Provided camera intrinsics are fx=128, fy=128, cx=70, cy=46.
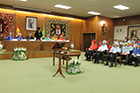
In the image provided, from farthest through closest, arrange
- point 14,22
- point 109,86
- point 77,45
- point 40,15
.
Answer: point 77,45, point 40,15, point 14,22, point 109,86

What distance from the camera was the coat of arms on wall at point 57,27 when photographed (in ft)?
34.4

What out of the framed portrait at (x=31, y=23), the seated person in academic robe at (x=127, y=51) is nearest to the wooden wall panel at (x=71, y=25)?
the framed portrait at (x=31, y=23)

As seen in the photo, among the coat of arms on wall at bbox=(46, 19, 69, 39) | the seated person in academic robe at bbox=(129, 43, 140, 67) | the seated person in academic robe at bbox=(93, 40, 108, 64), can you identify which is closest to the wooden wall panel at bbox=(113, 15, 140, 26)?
the coat of arms on wall at bbox=(46, 19, 69, 39)

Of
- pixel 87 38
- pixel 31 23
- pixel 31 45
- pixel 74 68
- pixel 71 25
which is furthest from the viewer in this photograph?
pixel 87 38

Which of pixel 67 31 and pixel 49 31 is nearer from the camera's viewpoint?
pixel 49 31

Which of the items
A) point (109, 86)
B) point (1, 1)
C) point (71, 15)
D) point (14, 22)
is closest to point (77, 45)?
point (71, 15)

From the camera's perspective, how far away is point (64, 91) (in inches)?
118

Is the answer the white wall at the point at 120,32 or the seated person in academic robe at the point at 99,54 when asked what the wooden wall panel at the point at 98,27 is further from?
the seated person in academic robe at the point at 99,54

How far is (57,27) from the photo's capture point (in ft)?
35.5

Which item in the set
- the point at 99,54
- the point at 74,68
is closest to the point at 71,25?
the point at 99,54

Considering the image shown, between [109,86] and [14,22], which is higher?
[14,22]

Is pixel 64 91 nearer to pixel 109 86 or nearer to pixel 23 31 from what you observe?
pixel 109 86

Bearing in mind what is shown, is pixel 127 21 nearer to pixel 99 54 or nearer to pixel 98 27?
pixel 98 27

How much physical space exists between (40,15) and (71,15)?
277cm
